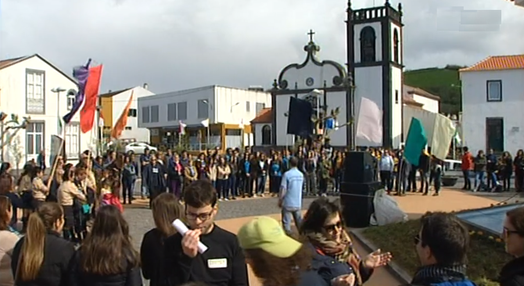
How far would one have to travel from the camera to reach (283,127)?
180 ft

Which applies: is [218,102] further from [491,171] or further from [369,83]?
[491,171]

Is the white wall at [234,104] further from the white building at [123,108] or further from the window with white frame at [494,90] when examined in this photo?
the window with white frame at [494,90]

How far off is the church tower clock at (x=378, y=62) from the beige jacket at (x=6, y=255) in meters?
47.8

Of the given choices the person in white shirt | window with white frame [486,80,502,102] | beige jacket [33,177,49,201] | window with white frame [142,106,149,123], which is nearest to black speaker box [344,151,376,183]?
beige jacket [33,177,49,201]

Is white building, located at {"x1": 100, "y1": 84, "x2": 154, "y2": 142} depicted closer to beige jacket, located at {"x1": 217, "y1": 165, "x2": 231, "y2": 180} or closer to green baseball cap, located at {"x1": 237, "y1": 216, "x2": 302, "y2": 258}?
beige jacket, located at {"x1": 217, "y1": 165, "x2": 231, "y2": 180}

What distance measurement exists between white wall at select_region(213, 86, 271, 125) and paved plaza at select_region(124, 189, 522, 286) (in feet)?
143

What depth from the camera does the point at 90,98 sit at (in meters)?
15.7

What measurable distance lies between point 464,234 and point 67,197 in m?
8.55

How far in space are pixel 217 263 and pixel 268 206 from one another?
1449cm

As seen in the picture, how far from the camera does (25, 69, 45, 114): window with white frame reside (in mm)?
41531

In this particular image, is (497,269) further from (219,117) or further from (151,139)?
(151,139)

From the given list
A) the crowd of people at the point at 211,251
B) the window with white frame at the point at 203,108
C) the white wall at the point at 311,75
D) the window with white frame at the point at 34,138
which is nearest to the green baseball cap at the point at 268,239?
the crowd of people at the point at 211,251

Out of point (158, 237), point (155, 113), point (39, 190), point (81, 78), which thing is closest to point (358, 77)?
point (155, 113)

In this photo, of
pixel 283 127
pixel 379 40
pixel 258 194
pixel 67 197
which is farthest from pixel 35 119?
pixel 67 197
